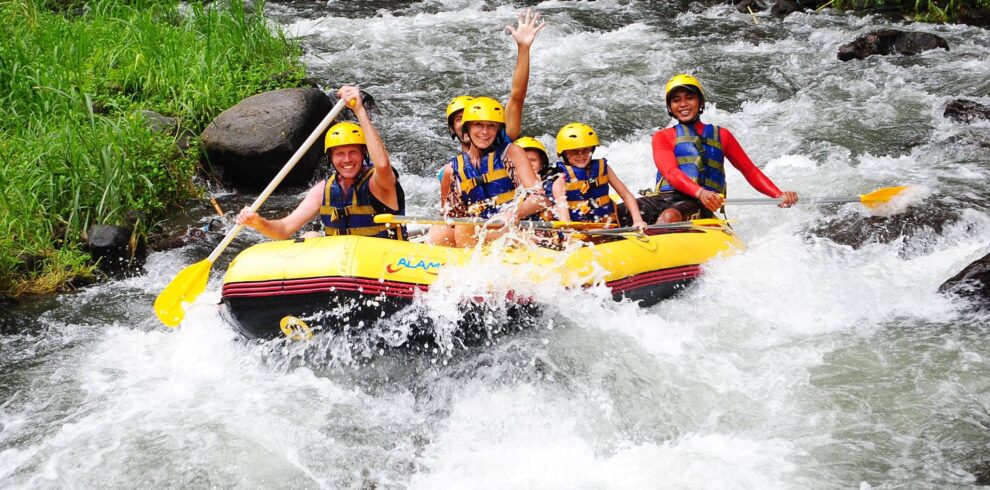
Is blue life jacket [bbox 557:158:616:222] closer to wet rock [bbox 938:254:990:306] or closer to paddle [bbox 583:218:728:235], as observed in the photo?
paddle [bbox 583:218:728:235]

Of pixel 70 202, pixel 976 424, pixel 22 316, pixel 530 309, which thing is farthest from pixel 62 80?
pixel 976 424

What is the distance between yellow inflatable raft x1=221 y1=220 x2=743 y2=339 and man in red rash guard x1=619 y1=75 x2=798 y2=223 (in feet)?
3.68

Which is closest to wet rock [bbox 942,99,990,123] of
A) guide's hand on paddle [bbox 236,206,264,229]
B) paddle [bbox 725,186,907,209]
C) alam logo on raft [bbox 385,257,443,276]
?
paddle [bbox 725,186,907,209]

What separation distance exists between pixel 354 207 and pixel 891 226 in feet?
11.6

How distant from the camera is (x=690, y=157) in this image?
5.88m

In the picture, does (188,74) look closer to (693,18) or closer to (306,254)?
(306,254)

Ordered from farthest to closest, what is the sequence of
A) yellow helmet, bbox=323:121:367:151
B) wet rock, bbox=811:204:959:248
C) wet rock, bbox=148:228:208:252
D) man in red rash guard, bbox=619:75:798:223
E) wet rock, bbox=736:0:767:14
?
1. wet rock, bbox=736:0:767:14
2. wet rock, bbox=148:228:208:252
3. wet rock, bbox=811:204:959:248
4. man in red rash guard, bbox=619:75:798:223
5. yellow helmet, bbox=323:121:367:151

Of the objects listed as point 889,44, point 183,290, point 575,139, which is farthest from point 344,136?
point 889,44

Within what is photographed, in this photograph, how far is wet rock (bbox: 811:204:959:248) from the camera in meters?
6.04

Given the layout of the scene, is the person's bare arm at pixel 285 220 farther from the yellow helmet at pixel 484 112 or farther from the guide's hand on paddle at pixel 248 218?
the yellow helmet at pixel 484 112

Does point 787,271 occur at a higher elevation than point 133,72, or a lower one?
lower

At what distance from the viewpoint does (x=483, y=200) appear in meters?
5.18

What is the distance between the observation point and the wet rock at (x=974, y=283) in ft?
15.9

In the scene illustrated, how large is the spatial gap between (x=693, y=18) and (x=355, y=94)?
27.6 ft
